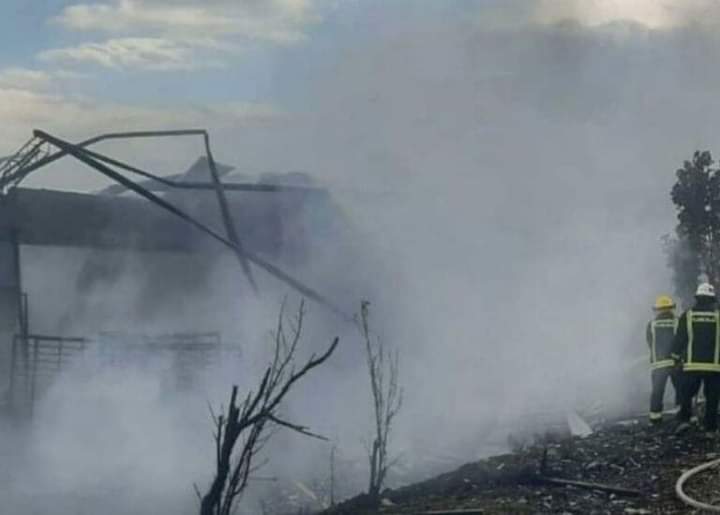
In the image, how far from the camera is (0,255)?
17.9m

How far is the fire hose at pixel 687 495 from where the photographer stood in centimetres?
770

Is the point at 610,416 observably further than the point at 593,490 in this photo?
Yes

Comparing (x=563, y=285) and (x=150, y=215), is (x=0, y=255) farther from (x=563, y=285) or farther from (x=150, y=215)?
(x=563, y=285)

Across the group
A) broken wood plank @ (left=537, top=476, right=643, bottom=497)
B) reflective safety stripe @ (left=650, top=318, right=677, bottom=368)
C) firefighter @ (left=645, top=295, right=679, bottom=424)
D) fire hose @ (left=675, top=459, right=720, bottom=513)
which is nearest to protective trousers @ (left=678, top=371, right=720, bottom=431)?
firefighter @ (left=645, top=295, right=679, bottom=424)

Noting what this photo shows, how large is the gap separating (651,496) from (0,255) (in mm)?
12491

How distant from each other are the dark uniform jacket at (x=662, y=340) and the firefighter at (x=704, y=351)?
1.23ft

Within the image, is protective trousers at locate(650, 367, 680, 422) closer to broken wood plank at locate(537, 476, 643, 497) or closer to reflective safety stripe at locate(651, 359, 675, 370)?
reflective safety stripe at locate(651, 359, 675, 370)

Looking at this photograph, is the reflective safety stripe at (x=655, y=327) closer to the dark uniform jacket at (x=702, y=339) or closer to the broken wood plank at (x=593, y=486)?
the dark uniform jacket at (x=702, y=339)

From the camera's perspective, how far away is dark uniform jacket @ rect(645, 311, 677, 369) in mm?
11305

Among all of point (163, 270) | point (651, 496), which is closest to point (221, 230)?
point (163, 270)

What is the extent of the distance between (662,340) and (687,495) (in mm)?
3263

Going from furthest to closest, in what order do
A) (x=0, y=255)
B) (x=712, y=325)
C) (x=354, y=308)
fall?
(x=354, y=308) → (x=0, y=255) → (x=712, y=325)

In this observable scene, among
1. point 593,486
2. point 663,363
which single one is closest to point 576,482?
point 593,486

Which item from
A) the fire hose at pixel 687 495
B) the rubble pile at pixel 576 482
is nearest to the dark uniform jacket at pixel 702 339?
the rubble pile at pixel 576 482
